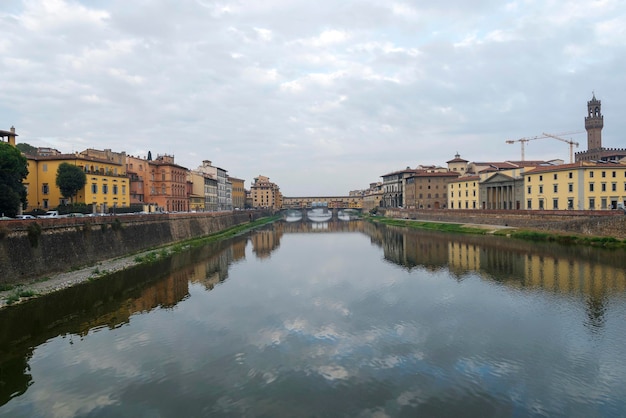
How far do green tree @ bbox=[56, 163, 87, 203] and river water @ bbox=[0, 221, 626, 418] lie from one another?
1594 centimetres

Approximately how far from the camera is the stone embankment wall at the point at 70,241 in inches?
878

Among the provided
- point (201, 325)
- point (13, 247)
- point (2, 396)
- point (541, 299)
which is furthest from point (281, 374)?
point (13, 247)

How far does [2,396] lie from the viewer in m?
11.7

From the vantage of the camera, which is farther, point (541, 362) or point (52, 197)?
point (52, 197)

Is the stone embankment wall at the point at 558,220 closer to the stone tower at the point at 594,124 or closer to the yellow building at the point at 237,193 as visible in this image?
the stone tower at the point at 594,124

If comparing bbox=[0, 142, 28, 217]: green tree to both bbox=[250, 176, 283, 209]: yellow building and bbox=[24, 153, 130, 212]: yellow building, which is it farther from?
bbox=[250, 176, 283, 209]: yellow building

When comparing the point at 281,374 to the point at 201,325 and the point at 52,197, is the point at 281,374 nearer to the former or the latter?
the point at 201,325

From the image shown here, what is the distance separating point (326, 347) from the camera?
48.5 ft

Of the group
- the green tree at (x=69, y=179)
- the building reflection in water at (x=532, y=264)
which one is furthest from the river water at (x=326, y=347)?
the green tree at (x=69, y=179)

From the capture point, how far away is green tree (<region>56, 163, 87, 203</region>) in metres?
37.8

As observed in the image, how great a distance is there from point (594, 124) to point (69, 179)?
10587 cm

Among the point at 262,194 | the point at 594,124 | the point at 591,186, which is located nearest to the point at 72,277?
the point at 591,186

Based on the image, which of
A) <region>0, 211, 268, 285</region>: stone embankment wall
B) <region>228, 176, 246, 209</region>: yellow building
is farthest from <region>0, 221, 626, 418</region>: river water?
<region>228, 176, 246, 209</region>: yellow building

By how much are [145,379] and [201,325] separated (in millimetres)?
5351
